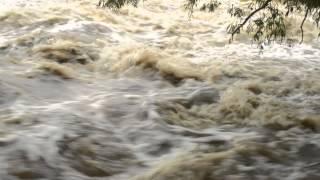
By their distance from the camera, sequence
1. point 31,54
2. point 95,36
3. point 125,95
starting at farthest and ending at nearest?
point 95,36 → point 31,54 → point 125,95

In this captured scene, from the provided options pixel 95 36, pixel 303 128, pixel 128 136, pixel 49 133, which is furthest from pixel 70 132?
pixel 95 36

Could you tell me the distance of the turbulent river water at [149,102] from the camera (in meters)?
4.69

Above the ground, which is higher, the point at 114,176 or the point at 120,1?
the point at 120,1

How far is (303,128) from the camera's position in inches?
225

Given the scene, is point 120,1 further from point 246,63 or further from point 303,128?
point 246,63

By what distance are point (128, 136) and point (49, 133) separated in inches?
29.7

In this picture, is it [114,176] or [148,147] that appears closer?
[114,176]

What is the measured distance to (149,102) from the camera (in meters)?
6.47

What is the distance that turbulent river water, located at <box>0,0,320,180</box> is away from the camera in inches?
185

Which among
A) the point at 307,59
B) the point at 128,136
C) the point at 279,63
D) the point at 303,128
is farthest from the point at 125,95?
Answer: the point at 307,59

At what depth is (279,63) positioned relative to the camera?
892cm

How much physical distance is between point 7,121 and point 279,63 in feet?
16.2

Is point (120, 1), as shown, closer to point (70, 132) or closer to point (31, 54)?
point (70, 132)

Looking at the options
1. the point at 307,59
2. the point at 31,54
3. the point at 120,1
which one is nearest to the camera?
the point at 120,1
